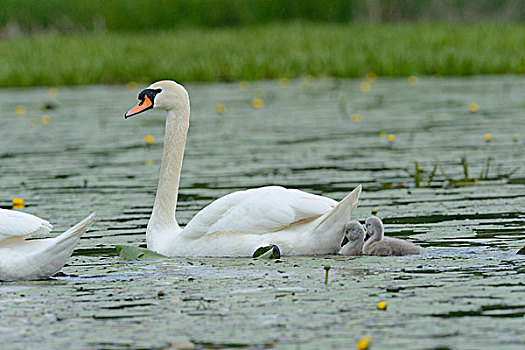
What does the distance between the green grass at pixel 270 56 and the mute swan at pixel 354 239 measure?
52.4 ft

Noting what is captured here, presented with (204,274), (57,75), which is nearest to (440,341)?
(204,274)

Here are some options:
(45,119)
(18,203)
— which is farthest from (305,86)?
(18,203)

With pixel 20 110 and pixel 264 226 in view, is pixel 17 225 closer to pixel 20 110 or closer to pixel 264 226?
pixel 264 226

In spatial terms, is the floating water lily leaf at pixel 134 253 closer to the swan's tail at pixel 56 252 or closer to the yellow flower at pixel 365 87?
the swan's tail at pixel 56 252

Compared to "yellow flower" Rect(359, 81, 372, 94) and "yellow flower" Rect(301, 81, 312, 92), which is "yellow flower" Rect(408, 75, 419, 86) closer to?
"yellow flower" Rect(359, 81, 372, 94)

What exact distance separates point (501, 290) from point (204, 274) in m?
1.88

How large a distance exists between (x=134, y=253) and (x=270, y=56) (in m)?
18.1

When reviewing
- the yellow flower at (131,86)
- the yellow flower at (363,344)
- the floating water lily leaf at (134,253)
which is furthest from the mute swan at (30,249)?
the yellow flower at (131,86)

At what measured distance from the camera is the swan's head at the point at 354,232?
7465 millimetres

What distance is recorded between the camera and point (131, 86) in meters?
23.7

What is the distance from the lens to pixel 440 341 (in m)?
4.99

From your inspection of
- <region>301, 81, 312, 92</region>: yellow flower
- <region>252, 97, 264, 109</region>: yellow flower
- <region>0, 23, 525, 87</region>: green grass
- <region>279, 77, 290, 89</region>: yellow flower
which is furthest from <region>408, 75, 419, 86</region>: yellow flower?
<region>252, 97, 264, 109</region>: yellow flower

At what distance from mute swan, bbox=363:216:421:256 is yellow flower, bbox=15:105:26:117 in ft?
41.7

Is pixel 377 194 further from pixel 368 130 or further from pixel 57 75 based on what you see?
pixel 57 75
